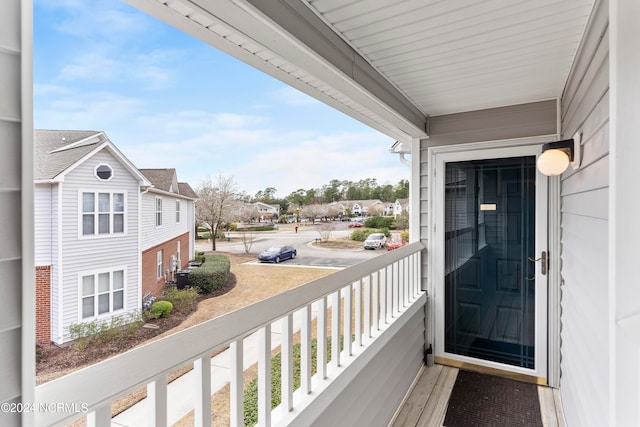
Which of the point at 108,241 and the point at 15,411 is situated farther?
the point at 108,241

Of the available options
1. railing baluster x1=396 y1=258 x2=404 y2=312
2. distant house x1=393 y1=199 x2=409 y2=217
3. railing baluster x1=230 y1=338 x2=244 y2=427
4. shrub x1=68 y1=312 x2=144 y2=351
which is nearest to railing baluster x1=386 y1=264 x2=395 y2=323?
railing baluster x1=396 y1=258 x2=404 y2=312

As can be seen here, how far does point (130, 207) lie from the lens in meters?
0.84

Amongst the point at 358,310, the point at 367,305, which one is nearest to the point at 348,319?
the point at 358,310

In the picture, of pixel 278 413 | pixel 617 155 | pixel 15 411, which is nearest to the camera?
pixel 15 411

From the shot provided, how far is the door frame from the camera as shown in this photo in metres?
2.85

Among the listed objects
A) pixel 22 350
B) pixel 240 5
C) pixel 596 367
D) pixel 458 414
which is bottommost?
pixel 458 414

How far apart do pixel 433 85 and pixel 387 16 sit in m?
1.03

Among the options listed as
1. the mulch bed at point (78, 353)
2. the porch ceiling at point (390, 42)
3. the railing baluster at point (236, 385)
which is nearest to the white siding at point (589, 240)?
the porch ceiling at point (390, 42)

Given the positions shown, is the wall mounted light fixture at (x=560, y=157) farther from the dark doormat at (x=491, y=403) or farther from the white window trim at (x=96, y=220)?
the white window trim at (x=96, y=220)

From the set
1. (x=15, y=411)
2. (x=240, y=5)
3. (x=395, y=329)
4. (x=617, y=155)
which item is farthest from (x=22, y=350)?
(x=395, y=329)

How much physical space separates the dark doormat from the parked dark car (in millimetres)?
1903

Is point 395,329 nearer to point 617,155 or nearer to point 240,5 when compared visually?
point 617,155

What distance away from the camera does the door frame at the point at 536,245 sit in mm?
2852

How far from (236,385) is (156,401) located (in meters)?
0.31
